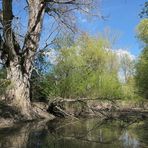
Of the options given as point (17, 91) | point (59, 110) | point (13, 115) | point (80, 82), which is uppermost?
point (80, 82)

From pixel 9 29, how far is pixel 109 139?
9.63 meters

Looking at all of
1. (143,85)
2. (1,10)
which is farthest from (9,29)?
(143,85)

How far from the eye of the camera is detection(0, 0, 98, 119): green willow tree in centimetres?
2003

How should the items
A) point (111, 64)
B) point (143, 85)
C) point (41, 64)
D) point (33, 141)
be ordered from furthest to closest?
point (111, 64) < point (143, 85) < point (41, 64) < point (33, 141)

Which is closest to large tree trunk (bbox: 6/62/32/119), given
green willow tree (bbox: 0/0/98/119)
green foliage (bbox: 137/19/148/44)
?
green willow tree (bbox: 0/0/98/119)

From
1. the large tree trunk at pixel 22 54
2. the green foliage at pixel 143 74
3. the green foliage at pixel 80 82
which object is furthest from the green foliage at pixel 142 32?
the large tree trunk at pixel 22 54

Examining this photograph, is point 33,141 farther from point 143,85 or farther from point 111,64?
point 111,64

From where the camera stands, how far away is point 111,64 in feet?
188

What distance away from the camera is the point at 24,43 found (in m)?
21.5

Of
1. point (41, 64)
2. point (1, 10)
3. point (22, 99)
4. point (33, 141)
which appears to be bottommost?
point (33, 141)

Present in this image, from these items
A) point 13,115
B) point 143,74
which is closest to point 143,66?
point 143,74

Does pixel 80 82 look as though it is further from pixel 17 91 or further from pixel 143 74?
pixel 143 74

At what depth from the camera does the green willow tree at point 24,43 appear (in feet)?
65.7

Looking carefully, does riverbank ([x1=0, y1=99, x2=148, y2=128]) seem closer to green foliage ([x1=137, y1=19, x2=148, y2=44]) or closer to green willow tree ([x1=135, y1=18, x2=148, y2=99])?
green willow tree ([x1=135, y1=18, x2=148, y2=99])
